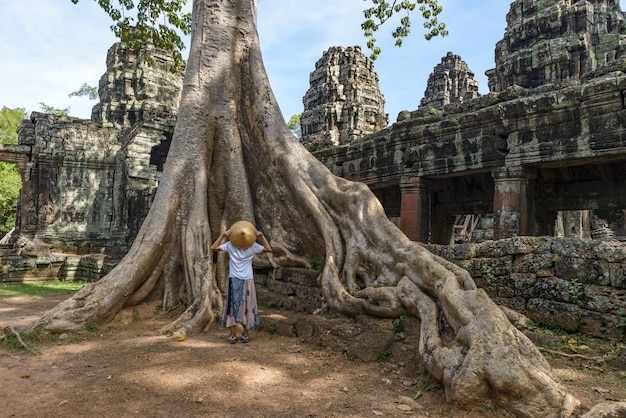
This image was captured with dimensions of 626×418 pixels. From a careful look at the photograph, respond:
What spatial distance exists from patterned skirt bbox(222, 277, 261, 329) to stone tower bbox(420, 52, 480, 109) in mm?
25326

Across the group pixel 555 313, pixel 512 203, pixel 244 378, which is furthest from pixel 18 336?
pixel 512 203

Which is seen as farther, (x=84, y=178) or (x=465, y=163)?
(x=84, y=178)

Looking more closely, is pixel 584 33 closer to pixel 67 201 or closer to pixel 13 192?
pixel 67 201

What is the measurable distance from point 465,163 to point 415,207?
1332 mm

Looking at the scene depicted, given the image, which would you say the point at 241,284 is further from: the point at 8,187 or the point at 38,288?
the point at 8,187

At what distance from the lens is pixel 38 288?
9672 millimetres

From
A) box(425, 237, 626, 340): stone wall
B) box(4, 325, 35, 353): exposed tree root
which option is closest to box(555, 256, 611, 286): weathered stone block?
box(425, 237, 626, 340): stone wall

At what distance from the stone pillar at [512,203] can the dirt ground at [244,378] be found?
3.14 m

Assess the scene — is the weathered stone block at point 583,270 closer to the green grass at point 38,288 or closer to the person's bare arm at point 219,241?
the person's bare arm at point 219,241

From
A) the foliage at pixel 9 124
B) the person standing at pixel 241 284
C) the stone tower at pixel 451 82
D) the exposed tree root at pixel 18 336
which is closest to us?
the exposed tree root at pixel 18 336

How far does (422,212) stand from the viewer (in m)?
7.88

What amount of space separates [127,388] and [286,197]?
3.33 meters

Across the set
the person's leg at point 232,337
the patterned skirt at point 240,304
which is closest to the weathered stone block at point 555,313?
the patterned skirt at point 240,304

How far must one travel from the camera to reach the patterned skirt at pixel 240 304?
409 cm
